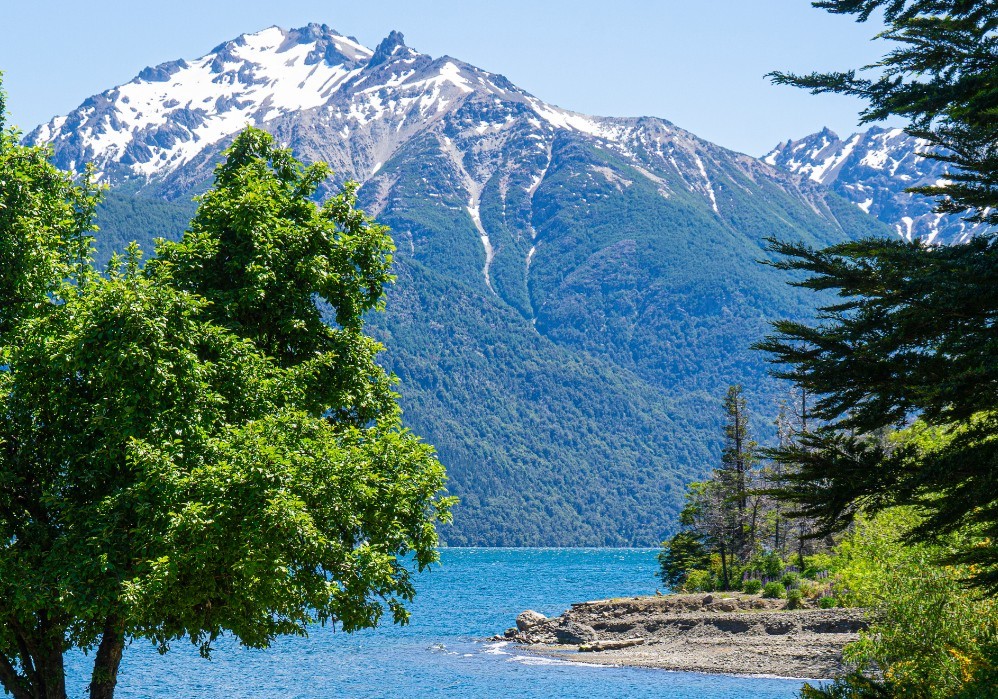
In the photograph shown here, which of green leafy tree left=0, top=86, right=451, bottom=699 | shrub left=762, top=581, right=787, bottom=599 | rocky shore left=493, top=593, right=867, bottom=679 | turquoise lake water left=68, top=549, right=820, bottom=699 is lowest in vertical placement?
turquoise lake water left=68, top=549, right=820, bottom=699

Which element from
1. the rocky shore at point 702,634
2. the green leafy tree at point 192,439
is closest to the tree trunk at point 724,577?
the rocky shore at point 702,634

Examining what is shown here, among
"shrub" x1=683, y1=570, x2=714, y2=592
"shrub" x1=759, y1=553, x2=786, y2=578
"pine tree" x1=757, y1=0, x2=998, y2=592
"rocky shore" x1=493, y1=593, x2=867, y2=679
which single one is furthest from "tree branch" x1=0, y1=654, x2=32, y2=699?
"shrub" x1=683, y1=570, x2=714, y2=592

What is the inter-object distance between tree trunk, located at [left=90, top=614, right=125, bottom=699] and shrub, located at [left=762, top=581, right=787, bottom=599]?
56683 millimetres

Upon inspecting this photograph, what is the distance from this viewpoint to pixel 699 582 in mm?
87625

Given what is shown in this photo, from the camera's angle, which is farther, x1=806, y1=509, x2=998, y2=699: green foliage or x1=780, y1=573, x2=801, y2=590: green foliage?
x1=780, y1=573, x2=801, y2=590: green foliage

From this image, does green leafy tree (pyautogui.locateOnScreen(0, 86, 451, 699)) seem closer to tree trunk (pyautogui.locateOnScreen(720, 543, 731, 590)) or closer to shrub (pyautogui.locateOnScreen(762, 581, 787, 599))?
shrub (pyautogui.locateOnScreen(762, 581, 787, 599))

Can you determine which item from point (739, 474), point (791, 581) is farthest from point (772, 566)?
point (791, 581)

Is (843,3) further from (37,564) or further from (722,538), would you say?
(722,538)

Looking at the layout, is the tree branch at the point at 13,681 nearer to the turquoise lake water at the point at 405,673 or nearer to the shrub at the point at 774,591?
the turquoise lake water at the point at 405,673

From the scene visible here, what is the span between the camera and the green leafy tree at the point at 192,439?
610 inches

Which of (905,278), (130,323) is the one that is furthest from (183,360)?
(905,278)

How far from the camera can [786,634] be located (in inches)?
2379

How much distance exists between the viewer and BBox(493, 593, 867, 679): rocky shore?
56.2 m

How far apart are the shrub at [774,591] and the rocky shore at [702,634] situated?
2.96 ft
